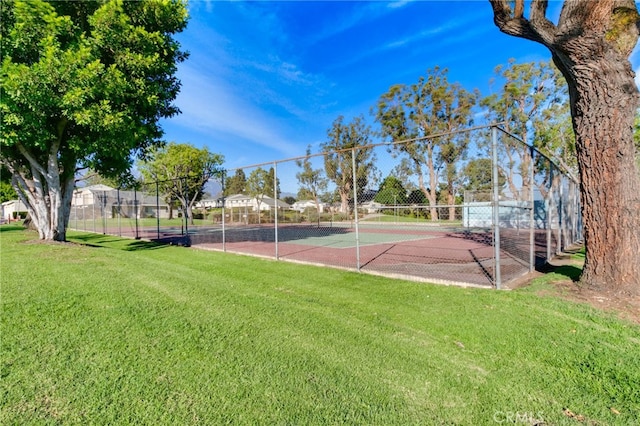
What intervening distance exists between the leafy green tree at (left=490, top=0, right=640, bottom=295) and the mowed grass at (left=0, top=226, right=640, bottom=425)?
1085mm

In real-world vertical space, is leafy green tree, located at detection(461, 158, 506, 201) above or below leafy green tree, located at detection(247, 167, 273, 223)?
below

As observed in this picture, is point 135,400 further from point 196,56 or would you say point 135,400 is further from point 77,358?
point 196,56

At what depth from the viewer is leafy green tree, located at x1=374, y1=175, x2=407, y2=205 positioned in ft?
30.5

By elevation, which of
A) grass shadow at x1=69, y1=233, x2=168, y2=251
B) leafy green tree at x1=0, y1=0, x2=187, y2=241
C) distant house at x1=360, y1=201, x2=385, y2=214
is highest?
leafy green tree at x1=0, y1=0, x2=187, y2=241

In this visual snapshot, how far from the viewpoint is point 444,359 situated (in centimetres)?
255

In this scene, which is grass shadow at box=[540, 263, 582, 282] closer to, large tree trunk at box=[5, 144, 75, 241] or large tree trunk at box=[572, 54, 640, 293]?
large tree trunk at box=[572, 54, 640, 293]

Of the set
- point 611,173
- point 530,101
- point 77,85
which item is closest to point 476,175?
point 611,173

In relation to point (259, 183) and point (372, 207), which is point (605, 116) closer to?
point (372, 207)

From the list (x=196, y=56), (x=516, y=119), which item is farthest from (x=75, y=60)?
(x=516, y=119)

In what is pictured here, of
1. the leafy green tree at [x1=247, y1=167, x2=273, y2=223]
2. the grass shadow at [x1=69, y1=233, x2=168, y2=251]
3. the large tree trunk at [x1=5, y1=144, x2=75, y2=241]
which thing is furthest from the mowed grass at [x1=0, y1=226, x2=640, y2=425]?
the leafy green tree at [x1=247, y1=167, x2=273, y2=223]

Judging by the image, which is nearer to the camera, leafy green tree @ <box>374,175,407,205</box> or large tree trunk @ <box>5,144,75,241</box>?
large tree trunk @ <box>5,144,75,241</box>

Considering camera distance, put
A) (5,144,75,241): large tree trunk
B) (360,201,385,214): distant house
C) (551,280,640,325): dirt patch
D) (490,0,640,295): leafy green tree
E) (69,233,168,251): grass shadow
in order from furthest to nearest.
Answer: (69,233,168,251): grass shadow
(5,144,75,241): large tree trunk
(360,201,385,214): distant house
(490,0,640,295): leafy green tree
(551,280,640,325): dirt patch

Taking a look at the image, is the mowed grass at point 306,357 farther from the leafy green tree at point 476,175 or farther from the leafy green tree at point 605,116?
the leafy green tree at point 476,175

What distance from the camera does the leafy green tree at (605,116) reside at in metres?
4.04
